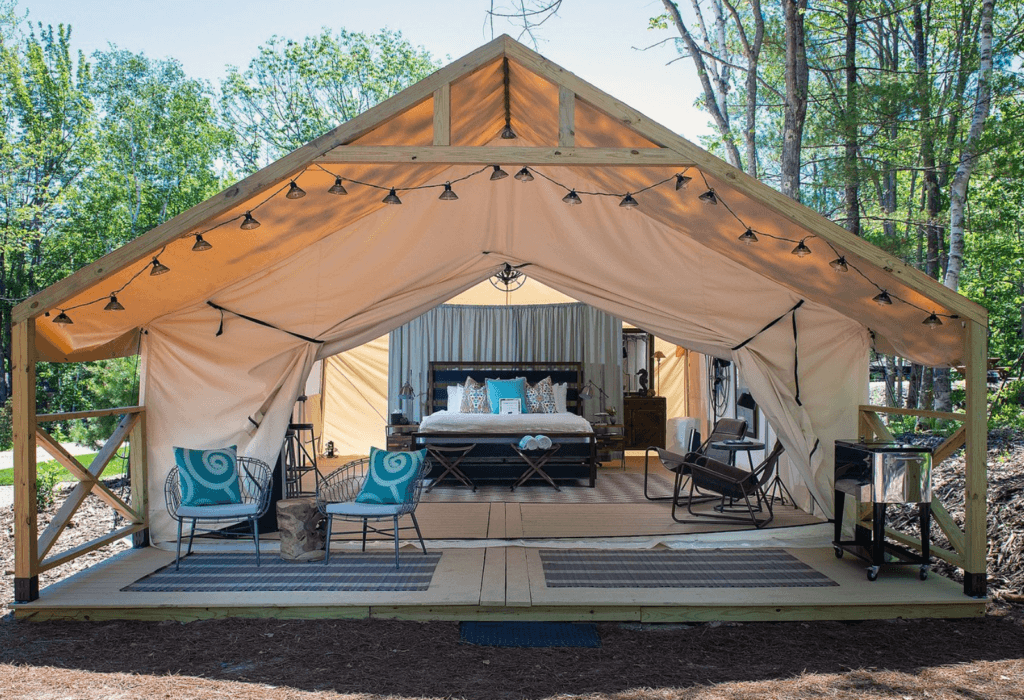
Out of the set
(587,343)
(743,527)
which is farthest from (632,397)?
(743,527)

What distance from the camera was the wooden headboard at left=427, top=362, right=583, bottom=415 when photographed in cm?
1166

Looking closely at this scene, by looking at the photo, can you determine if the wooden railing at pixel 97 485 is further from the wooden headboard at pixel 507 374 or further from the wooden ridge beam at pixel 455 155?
the wooden headboard at pixel 507 374

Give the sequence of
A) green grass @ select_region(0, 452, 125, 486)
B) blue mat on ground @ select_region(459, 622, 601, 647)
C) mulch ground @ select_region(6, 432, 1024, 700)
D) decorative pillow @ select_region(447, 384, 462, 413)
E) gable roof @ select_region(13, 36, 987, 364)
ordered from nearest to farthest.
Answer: mulch ground @ select_region(6, 432, 1024, 700) < blue mat on ground @ select_region(459, 622, 601, 647) < gable roof @ select_region(13, 36, 987, 364) < green grass @ select_region(0, 452, 125, 486) < decorative pillow @ select_region(447, 384, 462, 413)

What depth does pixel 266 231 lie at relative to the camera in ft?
18.2

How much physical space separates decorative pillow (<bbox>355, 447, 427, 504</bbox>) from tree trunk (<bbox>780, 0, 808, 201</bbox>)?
6.20 meters

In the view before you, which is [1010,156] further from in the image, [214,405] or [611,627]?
[214,405]

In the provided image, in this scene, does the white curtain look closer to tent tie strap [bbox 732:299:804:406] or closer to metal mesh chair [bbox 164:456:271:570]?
tent tie strap [bbox 732:299:804:406]

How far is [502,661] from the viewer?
3.96m

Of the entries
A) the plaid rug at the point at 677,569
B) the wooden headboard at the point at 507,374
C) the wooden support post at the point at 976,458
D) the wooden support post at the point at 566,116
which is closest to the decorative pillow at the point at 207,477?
the plaid rug at the point at 677,569

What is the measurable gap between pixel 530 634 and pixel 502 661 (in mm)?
418

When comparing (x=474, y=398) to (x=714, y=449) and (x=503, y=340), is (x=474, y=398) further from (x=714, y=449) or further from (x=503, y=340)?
(x=714, y=449)

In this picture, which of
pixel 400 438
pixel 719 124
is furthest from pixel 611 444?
pixel 719 124

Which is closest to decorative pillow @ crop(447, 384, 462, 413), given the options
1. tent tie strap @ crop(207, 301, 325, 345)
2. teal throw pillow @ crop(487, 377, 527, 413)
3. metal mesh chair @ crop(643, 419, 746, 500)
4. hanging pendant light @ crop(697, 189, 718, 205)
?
teal throw pillow @ crop(487, 377, 527, 413)

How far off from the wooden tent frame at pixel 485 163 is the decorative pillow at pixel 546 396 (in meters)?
6.53
